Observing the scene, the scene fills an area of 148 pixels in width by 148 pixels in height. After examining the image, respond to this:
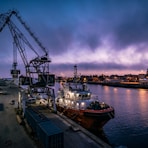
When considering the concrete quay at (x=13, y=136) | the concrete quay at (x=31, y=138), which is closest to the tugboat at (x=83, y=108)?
the concrete quay at (x=31, y=138)

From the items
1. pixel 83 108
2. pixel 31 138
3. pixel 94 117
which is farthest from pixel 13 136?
pixel 83 108

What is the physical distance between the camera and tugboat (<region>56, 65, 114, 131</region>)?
102 ft

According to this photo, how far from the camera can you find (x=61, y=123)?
888 inches

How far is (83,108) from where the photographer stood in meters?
34.2

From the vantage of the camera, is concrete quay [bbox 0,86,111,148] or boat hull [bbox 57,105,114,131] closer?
concrete quay [bbox 0,86,111,148]

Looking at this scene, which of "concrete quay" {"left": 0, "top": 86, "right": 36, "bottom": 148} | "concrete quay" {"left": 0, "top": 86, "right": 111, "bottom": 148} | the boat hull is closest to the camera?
"concrete quay" {"left": 0, "top": 86, "right": 111, "bottom": 148}

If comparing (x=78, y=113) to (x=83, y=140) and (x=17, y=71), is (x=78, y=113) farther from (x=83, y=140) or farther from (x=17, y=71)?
(x=17, y=71)

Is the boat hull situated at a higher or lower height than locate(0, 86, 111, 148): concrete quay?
lower

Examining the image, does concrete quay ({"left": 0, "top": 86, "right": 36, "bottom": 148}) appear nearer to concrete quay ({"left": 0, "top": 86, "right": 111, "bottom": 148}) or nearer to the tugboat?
concrete quay ({"left": 0, "top": 86, "right": 111, "bottom": 148})

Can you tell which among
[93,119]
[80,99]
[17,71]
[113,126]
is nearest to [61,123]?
[93,119]

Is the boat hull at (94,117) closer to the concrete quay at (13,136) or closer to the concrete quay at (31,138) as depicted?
the concrete quay at (31,138)

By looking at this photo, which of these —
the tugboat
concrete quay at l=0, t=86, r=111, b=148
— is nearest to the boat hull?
the tugboat

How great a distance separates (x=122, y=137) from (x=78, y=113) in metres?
9.41

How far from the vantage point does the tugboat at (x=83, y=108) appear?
30969mm
